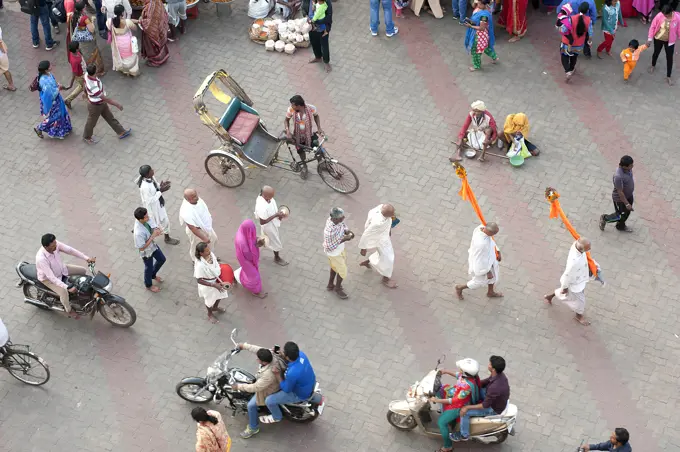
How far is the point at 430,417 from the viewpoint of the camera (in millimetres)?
11039

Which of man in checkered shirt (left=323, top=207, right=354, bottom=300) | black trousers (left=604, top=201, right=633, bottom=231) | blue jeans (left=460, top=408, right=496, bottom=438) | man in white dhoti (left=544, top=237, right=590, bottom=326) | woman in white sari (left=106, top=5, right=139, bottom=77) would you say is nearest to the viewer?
blue jeans (left=460, top=408, right=496, bottom=438)

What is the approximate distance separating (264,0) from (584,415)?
29.5ft

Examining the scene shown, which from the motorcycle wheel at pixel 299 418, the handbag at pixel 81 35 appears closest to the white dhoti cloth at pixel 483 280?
the motorcycle wheel at pixel 299 418

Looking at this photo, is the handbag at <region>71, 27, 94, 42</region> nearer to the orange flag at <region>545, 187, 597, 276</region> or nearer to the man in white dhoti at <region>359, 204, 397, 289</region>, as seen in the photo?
the man in white dhoti at <region>359, 204, 397, 289</region>

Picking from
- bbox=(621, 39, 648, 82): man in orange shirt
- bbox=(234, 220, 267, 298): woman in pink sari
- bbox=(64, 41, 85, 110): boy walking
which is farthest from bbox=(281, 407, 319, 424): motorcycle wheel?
bbox=(621, 39, 648, 82): man in orange shirt

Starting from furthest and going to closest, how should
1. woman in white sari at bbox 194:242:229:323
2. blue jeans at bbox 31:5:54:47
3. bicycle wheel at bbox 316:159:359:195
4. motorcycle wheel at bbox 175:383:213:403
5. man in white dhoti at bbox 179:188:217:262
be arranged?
1. blue jeans at bbox 31:5:54:47
2. bicycle wheel at bbox 316:159:359:195
3. man in white dhoti at bbox 179:188:217:262
4. woman in white sari at bbox 194:242:229:323
5. motorcycle wheel at bbox 175:383:213:403

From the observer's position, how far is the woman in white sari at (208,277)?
11.4 metres

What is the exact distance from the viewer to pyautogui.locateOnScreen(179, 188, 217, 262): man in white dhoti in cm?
1209

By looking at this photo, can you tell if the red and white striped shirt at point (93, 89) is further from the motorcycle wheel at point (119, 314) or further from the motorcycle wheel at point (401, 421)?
the motorcycle wheel at point (401, 421)

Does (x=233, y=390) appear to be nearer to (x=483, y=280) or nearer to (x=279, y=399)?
(x=279, y=399)

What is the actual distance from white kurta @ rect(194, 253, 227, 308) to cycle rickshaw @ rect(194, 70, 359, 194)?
7.44ft

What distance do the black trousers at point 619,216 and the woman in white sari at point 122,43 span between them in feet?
25.3

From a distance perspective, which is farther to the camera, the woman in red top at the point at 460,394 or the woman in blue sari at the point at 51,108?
the woman in blue sari at the point at 51,108

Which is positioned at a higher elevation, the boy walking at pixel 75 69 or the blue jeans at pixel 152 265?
the boy walking at pixel 75 69
